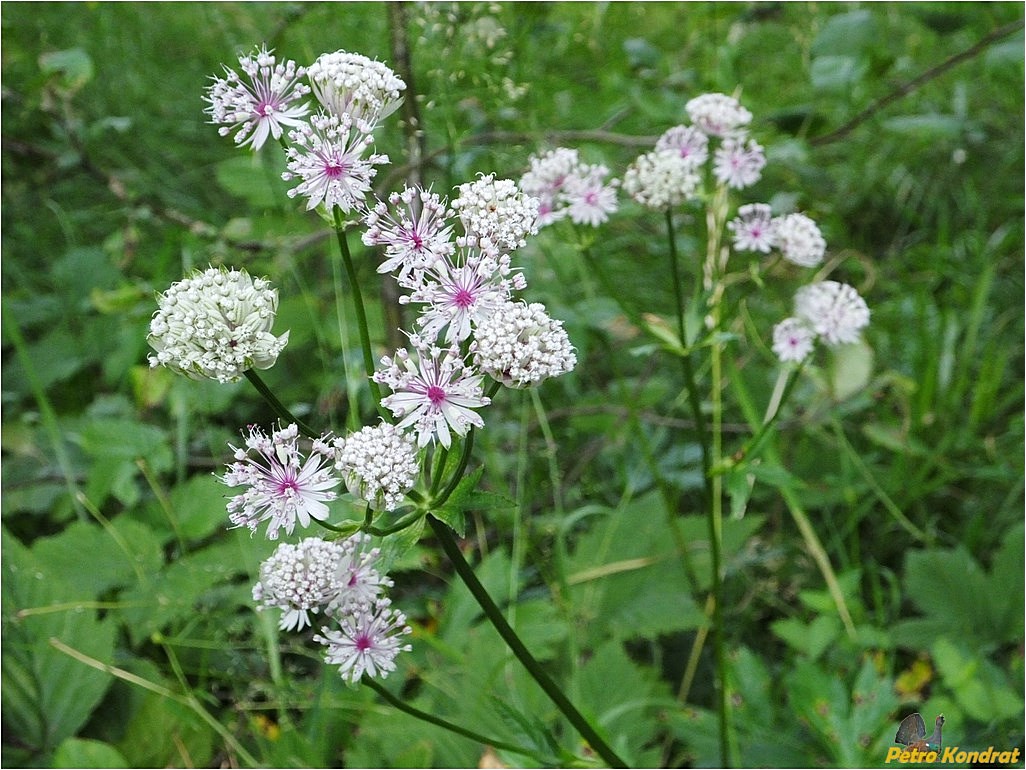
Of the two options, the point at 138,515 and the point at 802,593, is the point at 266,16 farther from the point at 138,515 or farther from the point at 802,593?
the point at 802,593

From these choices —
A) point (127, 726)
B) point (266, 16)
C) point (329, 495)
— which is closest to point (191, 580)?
point (127, 726)

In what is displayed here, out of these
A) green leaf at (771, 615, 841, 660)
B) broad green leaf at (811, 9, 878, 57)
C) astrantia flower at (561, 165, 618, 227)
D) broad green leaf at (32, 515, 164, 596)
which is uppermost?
broad green leaf at (811, 9, 878, 57)

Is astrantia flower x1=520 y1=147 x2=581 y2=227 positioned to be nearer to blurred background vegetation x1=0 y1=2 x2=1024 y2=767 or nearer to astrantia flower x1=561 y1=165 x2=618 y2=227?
astrantia flower x1=561 y1=165 x2=618 y2=227

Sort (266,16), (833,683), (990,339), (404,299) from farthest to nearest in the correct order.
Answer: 1. (266,16)
2. (990,339)
3. (833,683)
4. (404,299)

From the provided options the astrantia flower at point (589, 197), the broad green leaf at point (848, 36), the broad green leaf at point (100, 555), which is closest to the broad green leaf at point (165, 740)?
the broad green leaf at point (100, 555)

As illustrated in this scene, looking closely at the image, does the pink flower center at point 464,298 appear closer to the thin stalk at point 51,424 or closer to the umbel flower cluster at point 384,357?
the umbel flower cluster at point 384,357

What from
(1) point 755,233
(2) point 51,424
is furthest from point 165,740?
(1) point 755,233

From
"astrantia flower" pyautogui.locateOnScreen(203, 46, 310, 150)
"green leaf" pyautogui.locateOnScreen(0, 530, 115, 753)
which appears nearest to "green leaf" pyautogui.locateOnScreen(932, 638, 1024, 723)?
"astrantia flower" pyautogui.locateOnScreen(203, 46, 310, 150)
